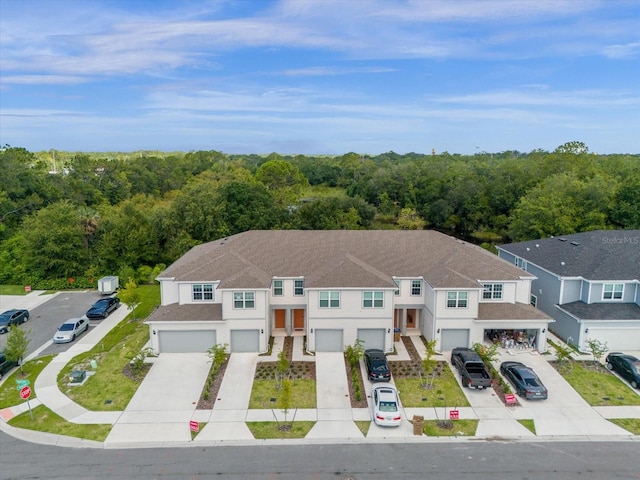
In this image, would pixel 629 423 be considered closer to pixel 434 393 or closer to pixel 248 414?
pixel 434 393

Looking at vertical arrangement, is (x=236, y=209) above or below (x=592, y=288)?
above

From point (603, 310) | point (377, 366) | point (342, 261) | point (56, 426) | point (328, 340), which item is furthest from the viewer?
point (342, 261)

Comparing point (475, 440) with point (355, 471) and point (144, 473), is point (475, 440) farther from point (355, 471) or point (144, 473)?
point (144, 473)

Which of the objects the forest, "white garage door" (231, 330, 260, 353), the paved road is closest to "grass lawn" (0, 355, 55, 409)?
the paved road

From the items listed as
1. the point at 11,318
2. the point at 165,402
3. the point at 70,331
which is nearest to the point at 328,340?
the point at 165,402

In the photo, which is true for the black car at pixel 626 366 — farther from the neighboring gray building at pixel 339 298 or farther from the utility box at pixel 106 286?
the utility box at pixel 106 286

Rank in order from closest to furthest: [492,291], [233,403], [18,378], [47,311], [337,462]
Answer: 1. [337,462]
2. [233,403]
3. [18,378]
4. [492,291]
5. [47,311]
